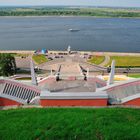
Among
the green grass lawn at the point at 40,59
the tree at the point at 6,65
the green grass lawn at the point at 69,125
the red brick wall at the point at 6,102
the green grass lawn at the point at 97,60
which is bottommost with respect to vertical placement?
the green grass lawn at the point at 40,59

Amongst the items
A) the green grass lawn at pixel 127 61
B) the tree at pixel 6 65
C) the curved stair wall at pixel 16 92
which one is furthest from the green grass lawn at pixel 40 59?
the curved stair wall at pixel 16 92

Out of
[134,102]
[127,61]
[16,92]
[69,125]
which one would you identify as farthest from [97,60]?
[69,125]

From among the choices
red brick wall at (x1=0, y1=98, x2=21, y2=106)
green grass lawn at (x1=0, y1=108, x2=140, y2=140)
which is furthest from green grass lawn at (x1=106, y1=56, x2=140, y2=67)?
green grass lawn at (x1=0, y1=108, x2=140, y2=140)

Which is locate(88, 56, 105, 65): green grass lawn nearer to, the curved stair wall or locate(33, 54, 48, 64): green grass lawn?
locate(33, 54, 48, 64): green grass lawn

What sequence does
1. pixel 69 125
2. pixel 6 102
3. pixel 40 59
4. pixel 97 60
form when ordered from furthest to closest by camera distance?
pixel 40 59
pixel 97 60
pixel 6 102
pixel 69 125

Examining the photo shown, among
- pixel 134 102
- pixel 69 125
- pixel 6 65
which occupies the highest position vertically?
pixel 69 125

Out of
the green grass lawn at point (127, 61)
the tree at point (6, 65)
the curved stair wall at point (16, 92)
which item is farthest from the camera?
the green grass lawn at point (127, 61)

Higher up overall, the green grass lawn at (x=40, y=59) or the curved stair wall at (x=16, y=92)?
the curved stair wall at (x=16, y=92)

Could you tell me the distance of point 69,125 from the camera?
39.7 ft

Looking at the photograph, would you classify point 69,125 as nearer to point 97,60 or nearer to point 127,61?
point 97,60

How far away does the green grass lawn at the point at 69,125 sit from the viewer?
1149 centimetres

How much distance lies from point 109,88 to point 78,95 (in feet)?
15.2

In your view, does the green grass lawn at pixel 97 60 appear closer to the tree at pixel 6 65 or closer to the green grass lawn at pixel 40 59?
the green grass lawn at pixel 40 59

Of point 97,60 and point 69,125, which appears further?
point 97,60
